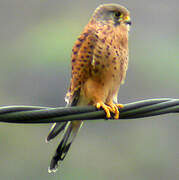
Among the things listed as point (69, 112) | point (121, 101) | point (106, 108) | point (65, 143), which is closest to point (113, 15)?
point (106, 108)

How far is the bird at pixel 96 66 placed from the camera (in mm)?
2973

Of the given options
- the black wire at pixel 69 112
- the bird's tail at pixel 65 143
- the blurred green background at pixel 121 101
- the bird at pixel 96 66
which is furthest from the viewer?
the blurred green background at pixel 121 101

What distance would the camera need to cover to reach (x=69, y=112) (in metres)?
2.29

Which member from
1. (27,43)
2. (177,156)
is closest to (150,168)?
(177,156)

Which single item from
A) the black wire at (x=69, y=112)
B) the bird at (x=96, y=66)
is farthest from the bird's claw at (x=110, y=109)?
the black wire at (x=69, y=112)

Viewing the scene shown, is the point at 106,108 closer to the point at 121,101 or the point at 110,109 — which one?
the point at 110,109

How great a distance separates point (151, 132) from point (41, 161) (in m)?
2.05

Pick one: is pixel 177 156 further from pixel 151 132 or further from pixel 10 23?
pixel 10 23

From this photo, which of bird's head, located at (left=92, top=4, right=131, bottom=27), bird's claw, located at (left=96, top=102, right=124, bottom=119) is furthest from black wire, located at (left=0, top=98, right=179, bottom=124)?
bird's head, located at (left=92, top=4, right=131, bottom=27)

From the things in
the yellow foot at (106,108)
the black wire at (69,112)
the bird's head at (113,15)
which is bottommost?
the yellow foot at (106,108)

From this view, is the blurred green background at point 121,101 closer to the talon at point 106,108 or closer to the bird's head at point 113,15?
the bird's head at point 113,15

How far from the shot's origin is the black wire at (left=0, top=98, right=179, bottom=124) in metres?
2.18

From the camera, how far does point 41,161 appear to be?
9.41m

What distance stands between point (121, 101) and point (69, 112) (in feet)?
18.3
